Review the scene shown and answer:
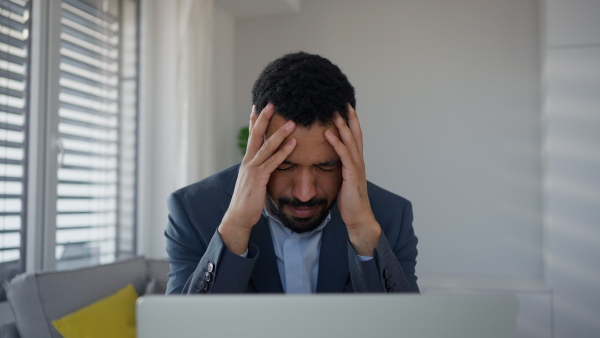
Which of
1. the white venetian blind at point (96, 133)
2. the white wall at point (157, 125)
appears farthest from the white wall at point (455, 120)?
the white venetian blind at point (96, 133)

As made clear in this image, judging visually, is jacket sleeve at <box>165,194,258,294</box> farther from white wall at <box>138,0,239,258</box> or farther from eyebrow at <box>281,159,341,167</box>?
white wall at <box>138,0,239,258</box>

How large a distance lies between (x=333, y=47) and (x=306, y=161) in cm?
379

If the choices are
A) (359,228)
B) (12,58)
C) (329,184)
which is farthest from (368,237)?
(12,58)

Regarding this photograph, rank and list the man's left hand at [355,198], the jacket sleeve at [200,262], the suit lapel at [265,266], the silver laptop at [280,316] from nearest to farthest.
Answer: the silver laptop at [280,316], the jacket sleeve at [200,262], the man's left hand at [355,198], the suit lapel at [265,266]

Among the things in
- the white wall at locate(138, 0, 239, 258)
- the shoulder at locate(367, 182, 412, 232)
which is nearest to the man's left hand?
the shoulder at locate(367, 182, 412, 232)

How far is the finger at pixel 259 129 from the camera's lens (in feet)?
5.27

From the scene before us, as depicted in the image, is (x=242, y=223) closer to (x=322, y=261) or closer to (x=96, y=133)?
(x=322, y=261)

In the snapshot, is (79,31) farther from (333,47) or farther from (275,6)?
(333,47)

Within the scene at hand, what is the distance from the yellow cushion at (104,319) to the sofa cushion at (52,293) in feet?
0.16

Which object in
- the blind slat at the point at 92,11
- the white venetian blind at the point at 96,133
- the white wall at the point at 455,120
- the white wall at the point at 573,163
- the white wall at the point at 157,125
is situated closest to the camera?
the white venetian blind at the point at 96,133

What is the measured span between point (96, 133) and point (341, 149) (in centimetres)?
274

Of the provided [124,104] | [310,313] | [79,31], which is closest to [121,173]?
[124,104]

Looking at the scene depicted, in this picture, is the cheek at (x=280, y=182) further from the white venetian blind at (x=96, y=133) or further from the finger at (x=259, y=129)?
the white venetian blind at (x=96, y=133)

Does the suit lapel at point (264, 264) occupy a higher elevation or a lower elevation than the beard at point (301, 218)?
lower
